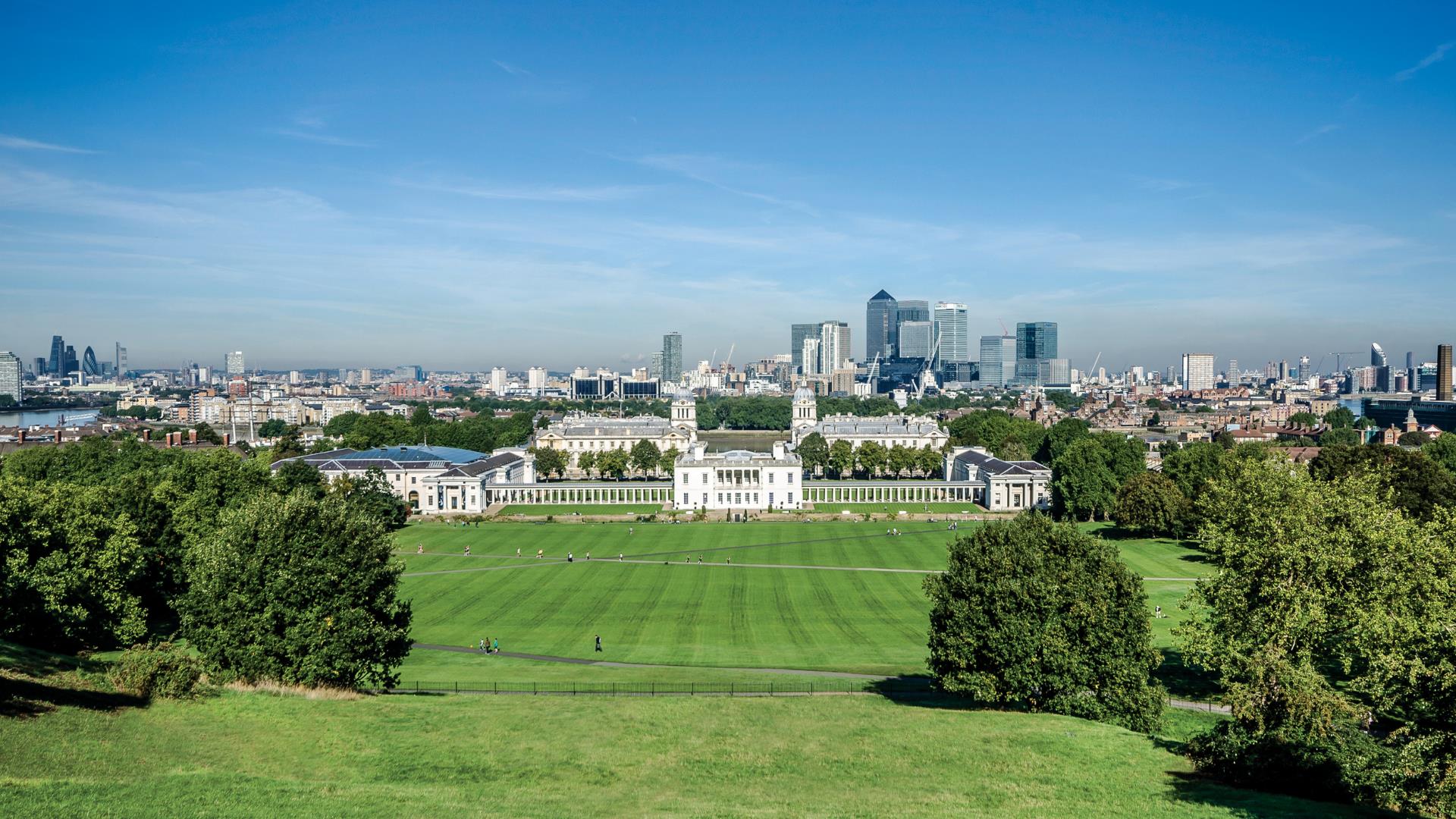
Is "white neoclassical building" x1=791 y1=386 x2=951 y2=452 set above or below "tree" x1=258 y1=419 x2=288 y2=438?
above

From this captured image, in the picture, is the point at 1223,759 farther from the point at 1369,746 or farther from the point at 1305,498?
the point at 1305,498

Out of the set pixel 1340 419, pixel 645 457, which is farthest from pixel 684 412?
pixel 1340 419

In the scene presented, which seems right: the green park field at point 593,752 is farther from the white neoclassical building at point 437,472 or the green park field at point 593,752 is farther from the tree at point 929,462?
the tree at point 929,462

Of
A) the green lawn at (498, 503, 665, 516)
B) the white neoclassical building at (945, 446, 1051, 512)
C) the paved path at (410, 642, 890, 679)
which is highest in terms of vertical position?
the white neoclassical building at (945, 446, 1051, 512)

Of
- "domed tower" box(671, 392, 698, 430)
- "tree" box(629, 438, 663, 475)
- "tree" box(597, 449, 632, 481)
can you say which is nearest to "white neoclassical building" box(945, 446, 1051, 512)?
"tree" box(629, 438, 663, 475)

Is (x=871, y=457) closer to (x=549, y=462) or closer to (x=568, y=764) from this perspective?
(x=549, y=462)

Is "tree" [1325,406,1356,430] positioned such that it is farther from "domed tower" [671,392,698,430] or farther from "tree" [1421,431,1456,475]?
"domed tower" [671,392,698,430]
